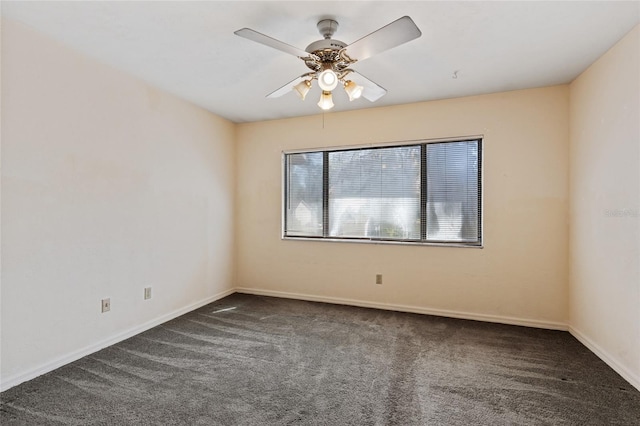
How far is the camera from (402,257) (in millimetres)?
3773

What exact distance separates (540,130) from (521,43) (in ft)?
4.00

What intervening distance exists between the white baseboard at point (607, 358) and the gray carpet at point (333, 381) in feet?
0.16

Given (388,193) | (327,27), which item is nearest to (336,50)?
(327,27)

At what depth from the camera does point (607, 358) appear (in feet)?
8.13

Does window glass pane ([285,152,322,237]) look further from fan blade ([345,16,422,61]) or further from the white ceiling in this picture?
fan blade ([345,16,422,61])

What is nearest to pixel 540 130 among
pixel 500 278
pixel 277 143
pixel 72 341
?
pixel 500 278

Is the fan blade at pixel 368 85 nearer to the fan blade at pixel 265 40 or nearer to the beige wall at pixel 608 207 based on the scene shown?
the fan blade at pixel 265 40

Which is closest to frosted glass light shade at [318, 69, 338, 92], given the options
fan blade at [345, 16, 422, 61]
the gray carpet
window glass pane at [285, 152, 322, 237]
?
fan blade at [345, 16, 422, 61]

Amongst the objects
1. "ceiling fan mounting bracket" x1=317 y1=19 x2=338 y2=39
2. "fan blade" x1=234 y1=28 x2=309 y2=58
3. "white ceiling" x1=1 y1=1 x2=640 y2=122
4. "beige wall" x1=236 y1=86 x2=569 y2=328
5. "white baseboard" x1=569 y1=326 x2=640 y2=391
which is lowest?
"white baseboard" x1=569 y1=326 x2=640 y2=391

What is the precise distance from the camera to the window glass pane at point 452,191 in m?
3.54

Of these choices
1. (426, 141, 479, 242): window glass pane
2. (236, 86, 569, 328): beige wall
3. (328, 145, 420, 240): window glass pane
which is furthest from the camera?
(328, 145, 420, 240): window glass pane

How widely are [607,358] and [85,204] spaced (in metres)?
4.31

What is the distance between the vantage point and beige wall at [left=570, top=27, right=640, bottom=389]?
7.26 feet

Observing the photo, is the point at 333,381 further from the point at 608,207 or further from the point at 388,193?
the point at 608,207
